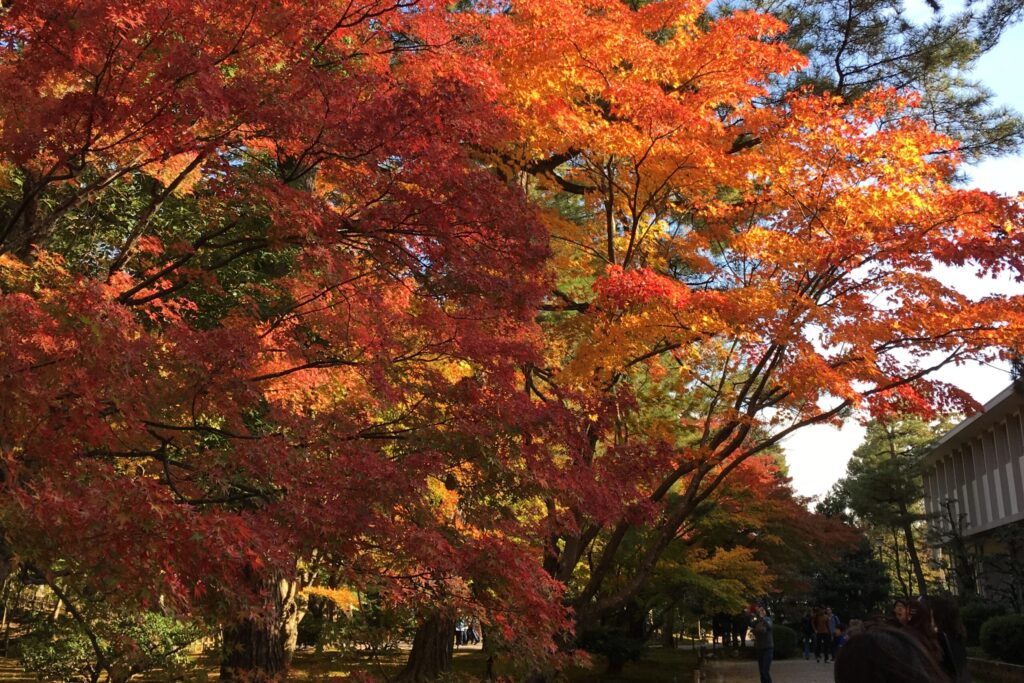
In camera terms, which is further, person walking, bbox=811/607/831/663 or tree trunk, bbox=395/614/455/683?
person walking, bbox=811/607/831/663

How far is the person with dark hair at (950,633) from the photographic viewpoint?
550 cm

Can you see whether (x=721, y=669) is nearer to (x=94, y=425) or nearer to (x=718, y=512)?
(x=718, y=512)

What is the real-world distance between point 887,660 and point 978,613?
25169 mm

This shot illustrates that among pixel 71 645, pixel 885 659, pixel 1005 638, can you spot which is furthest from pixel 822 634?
pixel 885 659

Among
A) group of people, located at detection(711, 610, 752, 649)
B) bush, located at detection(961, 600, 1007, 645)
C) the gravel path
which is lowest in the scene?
the gravel path

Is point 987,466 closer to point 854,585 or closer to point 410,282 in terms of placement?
point 854,585

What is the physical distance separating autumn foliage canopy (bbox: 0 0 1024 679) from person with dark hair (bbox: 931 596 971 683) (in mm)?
3069

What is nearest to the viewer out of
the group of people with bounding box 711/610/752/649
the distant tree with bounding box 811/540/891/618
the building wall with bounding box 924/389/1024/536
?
the building wall with bounding box 924/389/1024/536

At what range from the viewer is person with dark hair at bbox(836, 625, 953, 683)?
2.16m

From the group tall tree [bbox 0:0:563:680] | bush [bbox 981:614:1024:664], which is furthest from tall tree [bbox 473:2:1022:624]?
bush [bbox 981:614:1024:664]

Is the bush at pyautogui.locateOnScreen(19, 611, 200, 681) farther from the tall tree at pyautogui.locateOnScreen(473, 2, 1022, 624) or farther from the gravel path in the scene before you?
the gravel path

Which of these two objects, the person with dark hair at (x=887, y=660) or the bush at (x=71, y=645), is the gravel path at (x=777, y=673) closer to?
the bush at (x=71, y=645)

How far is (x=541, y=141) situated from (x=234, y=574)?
7761mm

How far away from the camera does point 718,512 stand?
71.9 ft
